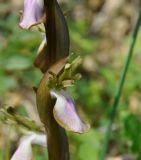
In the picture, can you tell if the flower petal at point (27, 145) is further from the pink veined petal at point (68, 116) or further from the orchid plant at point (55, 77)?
A: the pink veined petal at point (68, 116)

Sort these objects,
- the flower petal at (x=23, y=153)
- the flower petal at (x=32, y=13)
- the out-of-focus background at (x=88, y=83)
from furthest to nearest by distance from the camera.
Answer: the out-of-focus background at (x=88, y=83) < the flower petal at (x=23, y=153) < the flower petal at (x=32, y=13)

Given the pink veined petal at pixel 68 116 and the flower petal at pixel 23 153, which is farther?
the flower petal at pixel 23 153

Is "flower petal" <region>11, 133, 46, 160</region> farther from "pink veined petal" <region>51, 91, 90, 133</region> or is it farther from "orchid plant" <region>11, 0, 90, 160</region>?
"pink veined petal" <region>51, 91, 90, 133</region>

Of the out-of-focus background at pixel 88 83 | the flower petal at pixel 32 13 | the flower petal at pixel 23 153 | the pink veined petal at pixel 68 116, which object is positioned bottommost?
the out-of-focus background at pixel 88 83

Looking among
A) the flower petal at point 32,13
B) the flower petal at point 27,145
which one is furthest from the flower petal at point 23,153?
the flower petal at point 32,13

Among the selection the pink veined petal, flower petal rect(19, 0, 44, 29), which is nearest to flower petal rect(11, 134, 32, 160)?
the pink veined petal

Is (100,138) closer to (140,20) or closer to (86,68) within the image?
(140,20)

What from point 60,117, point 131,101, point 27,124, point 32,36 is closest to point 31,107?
point 32,36
